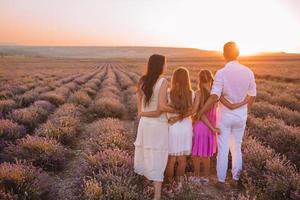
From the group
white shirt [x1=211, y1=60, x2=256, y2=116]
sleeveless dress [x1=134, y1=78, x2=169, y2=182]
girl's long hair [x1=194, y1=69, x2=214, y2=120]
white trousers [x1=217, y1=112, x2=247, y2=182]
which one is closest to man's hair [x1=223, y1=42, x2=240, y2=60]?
white shirt [x1=211, y1=60, x2=256, y2=116]

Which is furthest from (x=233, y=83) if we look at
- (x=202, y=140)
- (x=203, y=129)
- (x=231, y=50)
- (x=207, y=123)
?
(x=202, y=140)

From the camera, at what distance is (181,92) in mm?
Result: 5500

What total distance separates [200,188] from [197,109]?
1.22 m

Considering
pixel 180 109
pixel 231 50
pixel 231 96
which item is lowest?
pixel 180 109

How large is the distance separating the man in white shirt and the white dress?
42 centimetres

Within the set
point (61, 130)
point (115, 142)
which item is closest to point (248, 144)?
point (115, 142)

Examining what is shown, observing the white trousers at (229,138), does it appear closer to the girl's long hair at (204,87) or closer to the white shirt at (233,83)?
the white shirt at (233,83)

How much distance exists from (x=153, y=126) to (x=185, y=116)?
56 cm

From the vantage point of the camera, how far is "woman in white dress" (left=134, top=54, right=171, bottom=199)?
5.15 m

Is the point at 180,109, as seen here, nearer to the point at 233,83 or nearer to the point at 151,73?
the point at 151,73

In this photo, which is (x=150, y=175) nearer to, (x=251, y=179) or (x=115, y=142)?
(x=251, y=179)

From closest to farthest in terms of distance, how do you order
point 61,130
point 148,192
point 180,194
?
point 180,194 < point 148,192 < point 61,130

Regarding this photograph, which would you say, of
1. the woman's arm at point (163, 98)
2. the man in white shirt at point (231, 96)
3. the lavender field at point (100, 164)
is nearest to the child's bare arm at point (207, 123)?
the man in white shirt at point (231, 96)

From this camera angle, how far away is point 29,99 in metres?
14.0
